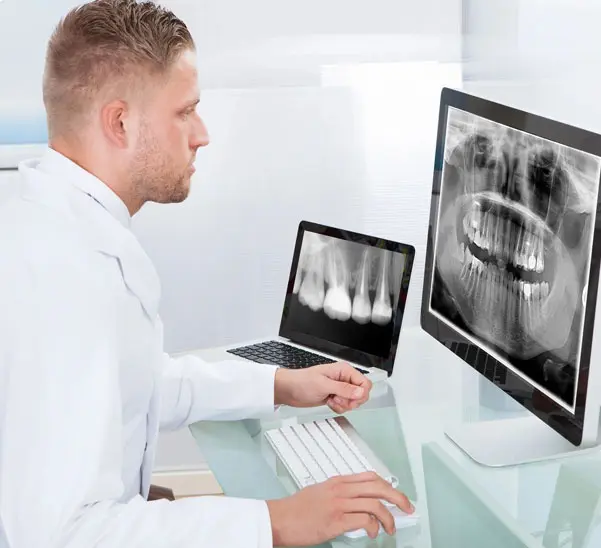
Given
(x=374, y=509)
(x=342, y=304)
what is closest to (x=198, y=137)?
(x=342, y=304)

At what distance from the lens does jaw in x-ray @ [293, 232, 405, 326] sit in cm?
171

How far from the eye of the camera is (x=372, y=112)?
8.29 ft

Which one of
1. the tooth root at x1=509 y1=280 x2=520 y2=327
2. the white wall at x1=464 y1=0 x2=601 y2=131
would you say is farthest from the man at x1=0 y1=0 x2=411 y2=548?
the white wall at x1=464 y1=0 x2=601 y2=131

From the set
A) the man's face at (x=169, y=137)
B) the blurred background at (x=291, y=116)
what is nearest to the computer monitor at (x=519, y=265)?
the man's face at (x=169, y=137)

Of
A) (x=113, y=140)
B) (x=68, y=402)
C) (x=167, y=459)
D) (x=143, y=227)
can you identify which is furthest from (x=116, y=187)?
(x=167, y=459)

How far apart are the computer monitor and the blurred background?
100 centimetres

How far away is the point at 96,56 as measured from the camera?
4.10 ft

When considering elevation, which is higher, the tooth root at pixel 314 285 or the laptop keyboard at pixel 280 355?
the tooth root at pixel 314 285

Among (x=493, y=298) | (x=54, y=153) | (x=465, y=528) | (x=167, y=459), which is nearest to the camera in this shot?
(x=465, y=528)

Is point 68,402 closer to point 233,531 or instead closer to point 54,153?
point 233,531

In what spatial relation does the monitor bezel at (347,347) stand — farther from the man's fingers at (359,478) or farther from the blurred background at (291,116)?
the blurred background at (291,116)

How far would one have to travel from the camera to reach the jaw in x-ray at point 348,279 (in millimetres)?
1713

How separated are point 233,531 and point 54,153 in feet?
1.92

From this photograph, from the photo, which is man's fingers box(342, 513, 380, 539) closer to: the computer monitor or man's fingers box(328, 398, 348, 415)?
the computer monitor
